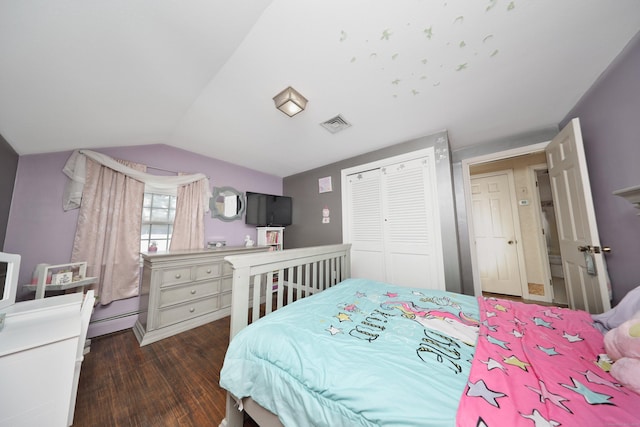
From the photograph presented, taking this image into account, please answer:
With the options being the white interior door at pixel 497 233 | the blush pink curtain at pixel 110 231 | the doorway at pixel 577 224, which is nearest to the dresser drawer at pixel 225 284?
the blush pink curtain at pixel 110 231

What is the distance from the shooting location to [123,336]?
2115mm

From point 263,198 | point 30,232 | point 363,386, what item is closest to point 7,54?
point 30,232

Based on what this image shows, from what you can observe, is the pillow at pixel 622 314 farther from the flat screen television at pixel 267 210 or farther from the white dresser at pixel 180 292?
the flat screen television at pixel 267 210

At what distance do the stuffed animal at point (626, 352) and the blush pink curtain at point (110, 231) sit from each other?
3.69m

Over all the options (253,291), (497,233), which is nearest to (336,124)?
(253,291)

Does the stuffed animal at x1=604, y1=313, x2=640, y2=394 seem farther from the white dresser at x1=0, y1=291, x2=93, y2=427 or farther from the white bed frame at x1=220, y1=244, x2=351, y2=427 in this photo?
the white dresser at x1=0, y1=291, x2=93, y2=427

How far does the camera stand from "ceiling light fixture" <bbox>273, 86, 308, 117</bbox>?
1.56 meters

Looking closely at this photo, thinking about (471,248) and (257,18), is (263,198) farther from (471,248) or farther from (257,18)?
(471,248)

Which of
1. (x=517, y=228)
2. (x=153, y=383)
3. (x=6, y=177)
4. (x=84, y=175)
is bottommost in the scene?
(x=153, y=383)

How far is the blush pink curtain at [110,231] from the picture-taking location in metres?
2.07

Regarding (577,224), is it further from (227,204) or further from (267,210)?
(227,204)

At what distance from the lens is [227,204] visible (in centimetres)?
314

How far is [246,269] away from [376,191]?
2082 mm

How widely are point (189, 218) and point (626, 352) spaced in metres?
3.64
